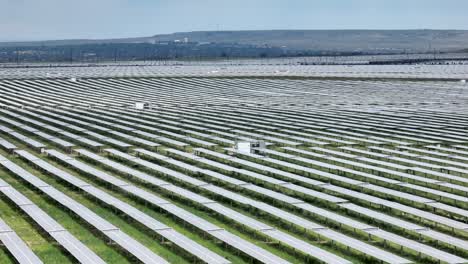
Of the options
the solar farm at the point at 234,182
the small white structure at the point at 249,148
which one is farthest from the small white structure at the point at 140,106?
the small white structure at the point at 249,148

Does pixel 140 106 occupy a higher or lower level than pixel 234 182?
lower

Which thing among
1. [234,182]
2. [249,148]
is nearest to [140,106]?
[249,148]

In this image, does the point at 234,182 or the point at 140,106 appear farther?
the point at 140,106

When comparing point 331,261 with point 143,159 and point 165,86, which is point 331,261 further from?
point 165,86

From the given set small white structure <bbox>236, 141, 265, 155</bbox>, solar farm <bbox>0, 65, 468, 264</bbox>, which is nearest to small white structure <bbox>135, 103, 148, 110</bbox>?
solar farm <bbox>0, 65, 468, 264</bbox>

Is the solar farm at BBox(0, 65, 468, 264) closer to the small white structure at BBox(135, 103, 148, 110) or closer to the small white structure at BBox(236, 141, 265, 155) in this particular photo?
the small white structure at BBox(236, 141, 265, 155)

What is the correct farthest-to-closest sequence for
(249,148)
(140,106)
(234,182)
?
(140,106)
(249,148)
(234,182)

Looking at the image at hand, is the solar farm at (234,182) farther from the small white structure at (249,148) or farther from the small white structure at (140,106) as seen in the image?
the small white structure at (140,106)

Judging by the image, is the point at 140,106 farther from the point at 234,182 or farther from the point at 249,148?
the point at 234,182

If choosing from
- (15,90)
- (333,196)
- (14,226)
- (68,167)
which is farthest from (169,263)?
(15,90)
